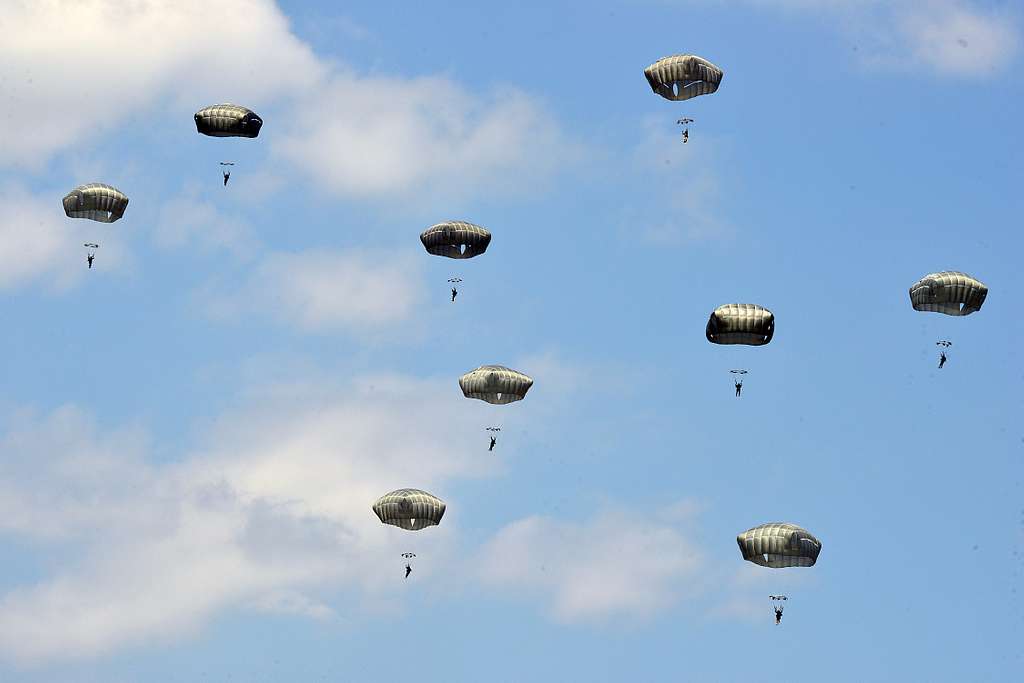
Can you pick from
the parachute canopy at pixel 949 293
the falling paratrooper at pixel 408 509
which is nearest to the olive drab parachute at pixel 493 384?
the falling paratrooper at pixel 408 509

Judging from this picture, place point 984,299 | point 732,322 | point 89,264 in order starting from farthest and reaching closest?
point 89,264
point 984,299
point 732,322

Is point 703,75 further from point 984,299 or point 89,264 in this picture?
point 89,264

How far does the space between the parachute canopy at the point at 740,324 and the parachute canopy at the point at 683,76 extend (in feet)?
60.3

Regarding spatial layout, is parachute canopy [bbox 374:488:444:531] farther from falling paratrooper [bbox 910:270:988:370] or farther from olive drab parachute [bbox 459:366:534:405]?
falling paratrooper [bbox 910:270:988:370]

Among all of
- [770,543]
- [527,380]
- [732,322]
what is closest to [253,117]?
[527,380]

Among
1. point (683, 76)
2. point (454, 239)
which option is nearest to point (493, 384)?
point (454, 239)

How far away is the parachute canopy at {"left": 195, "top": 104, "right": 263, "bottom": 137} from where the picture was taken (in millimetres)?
148500

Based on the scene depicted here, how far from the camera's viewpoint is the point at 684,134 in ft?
496

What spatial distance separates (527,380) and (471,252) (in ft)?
33.6

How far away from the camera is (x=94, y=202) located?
149500 millimetres

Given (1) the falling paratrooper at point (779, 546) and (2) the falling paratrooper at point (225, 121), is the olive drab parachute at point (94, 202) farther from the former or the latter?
(1) the falling paratrooper at point (779, 546)

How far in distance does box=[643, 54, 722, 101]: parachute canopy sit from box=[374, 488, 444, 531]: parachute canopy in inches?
1345

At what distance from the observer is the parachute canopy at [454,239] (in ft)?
484

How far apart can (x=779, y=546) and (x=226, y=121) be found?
50.7m
